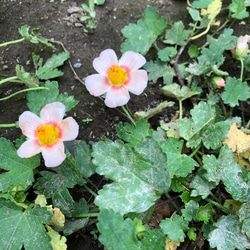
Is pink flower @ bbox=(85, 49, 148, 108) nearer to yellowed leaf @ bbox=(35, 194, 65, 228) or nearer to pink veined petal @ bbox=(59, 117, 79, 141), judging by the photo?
pink veined petal @ bbox=(59, 117, 79, 141)

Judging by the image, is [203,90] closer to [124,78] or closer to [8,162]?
[124,78]

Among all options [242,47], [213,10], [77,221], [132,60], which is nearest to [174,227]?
[77,221]

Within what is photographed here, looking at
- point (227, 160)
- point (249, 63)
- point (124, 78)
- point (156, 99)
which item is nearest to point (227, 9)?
point (249, 63)

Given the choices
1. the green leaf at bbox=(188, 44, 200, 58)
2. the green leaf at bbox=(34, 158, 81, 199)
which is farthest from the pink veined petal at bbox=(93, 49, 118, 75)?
the green leaf at bbox=(188, 44, 200, 58)

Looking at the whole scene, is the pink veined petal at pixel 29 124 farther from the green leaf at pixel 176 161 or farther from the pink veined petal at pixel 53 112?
the green leaf at pixel 176 161

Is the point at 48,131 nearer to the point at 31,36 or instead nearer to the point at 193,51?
the point at 31,36
